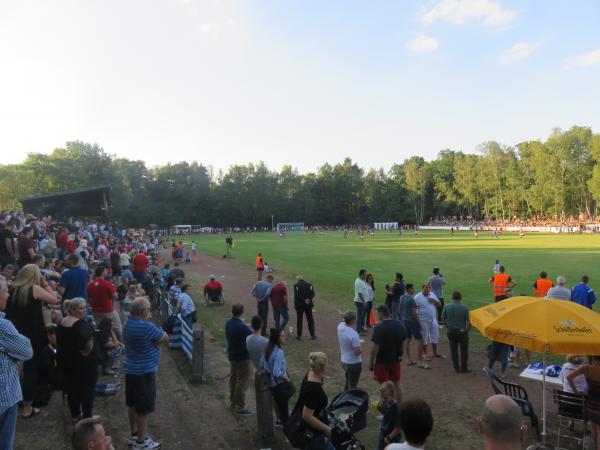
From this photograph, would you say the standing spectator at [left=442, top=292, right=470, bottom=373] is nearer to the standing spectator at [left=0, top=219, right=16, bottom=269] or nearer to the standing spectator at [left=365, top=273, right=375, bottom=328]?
the standing spectator at [left=365, top=273, right=375, bottom=328]

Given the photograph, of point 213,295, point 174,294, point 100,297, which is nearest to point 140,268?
point 213,295

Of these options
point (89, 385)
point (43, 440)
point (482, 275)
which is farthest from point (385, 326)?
point (482, 275)

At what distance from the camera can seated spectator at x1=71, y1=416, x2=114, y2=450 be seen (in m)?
2.86

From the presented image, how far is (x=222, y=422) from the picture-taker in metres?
7.05

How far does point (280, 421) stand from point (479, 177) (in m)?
99.1

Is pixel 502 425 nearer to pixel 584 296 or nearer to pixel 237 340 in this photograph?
pixel 237 340

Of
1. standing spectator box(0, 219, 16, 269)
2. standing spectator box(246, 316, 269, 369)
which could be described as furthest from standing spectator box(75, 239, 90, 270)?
standing spectator box(246, 316, 269, 369)

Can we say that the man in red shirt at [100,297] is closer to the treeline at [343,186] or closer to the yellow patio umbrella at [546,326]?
the yellow patio umbrella at [546,326]

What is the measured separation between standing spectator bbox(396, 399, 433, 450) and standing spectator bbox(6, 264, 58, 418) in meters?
5.48

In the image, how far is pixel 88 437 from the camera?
114 inches

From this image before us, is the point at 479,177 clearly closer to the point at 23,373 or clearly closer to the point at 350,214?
the point at 350,214

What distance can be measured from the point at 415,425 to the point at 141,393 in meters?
4.13

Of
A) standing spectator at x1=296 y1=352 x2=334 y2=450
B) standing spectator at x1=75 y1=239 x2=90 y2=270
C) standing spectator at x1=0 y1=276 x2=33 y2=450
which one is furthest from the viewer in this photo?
standing spectator at x1=75 y1=239 x2=90 y2=270

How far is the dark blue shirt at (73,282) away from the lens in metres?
8.59
